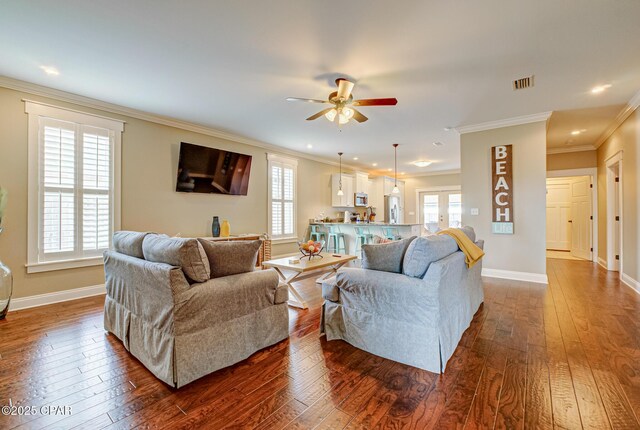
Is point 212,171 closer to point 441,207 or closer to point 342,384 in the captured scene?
point 342,384

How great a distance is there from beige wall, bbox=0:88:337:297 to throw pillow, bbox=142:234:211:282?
2633 mm

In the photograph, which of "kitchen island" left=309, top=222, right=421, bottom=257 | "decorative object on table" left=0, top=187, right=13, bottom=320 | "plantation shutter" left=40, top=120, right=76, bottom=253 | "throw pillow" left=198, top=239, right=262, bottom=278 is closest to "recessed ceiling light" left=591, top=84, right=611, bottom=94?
"kitchen island" left=309, top=222, right=421, bottom=257

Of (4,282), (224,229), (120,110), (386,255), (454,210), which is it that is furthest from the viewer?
(454,210)

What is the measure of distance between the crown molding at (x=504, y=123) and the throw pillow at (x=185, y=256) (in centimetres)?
489

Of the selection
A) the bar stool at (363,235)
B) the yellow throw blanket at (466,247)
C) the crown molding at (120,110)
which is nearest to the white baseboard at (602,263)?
the bar stool at (363,235)

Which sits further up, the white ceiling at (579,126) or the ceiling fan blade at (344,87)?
the white ceiling at (579,126)

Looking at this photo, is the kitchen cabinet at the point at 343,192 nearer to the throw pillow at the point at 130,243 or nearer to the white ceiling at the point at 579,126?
the white ceiling at the point at 579,126

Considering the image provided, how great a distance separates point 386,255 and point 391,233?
3.87 meters

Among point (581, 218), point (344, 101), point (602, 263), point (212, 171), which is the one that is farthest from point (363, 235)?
point (581, 218)

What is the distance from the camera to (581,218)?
716cm

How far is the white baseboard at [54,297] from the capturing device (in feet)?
10.9

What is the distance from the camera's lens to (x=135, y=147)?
167 inches

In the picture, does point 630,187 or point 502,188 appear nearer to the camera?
point 630,187

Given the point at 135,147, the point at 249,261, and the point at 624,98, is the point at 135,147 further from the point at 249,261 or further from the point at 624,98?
the point at 624,98
